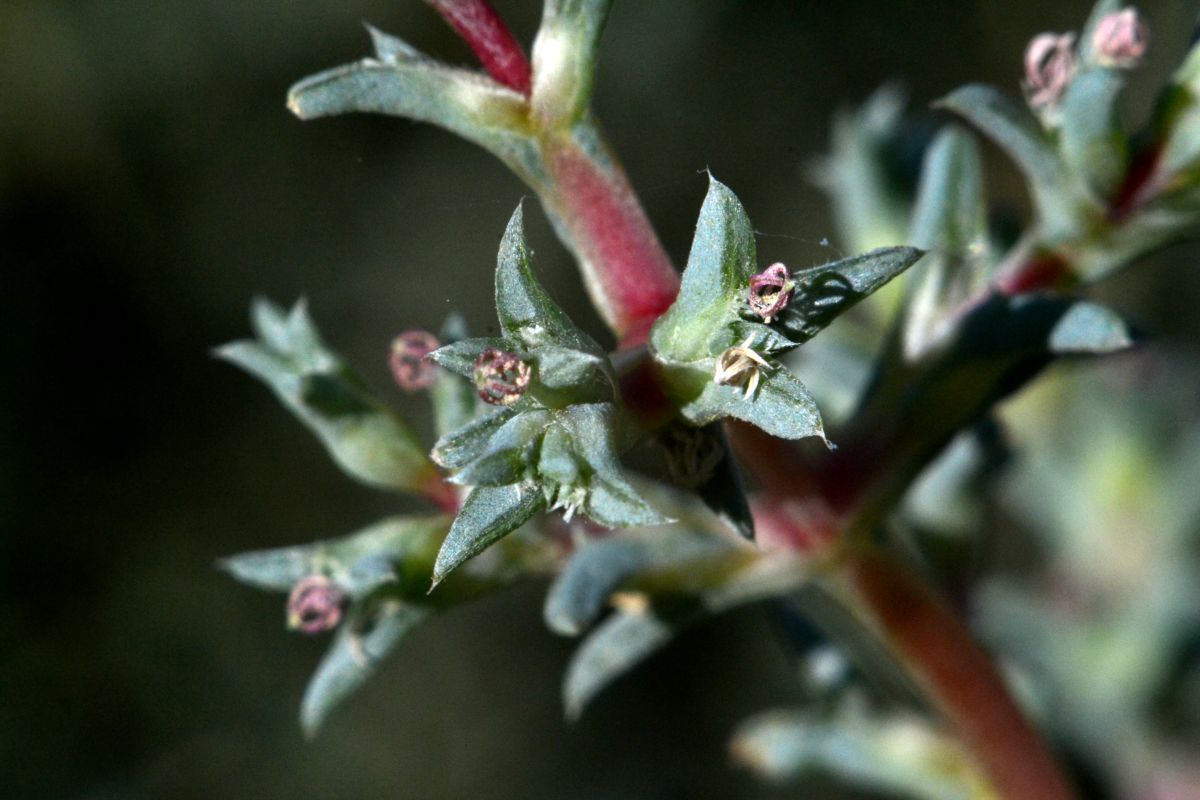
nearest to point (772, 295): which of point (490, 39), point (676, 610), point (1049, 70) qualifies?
point (490, 39)

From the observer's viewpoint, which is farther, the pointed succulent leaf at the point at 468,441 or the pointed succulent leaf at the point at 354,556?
the pointed succulent leaf at the point at 354,556

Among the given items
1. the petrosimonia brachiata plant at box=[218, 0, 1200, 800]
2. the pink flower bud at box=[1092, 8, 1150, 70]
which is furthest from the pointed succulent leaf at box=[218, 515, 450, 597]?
the pink flower bud at box=[1092, 8, 1150, 70]

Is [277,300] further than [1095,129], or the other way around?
[277,300]

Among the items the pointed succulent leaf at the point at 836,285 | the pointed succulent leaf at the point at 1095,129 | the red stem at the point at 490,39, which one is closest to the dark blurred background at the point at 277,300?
the pointed succulent leaf at the point at 1095,129

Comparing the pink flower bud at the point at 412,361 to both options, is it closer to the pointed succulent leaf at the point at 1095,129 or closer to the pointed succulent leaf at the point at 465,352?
the pointed succulent leaf at the point at 465,352

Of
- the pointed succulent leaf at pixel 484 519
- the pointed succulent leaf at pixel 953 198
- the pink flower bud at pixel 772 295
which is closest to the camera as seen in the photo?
the pointed succulent leaf at pixel 484 519

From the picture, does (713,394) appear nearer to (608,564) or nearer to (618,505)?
(618,505)

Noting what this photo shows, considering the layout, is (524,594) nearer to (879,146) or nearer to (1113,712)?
(1113,712)

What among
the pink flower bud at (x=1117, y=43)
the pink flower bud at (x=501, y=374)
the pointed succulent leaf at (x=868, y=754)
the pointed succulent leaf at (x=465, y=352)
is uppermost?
the pointed succulent leaf at (x=465, y=352)
